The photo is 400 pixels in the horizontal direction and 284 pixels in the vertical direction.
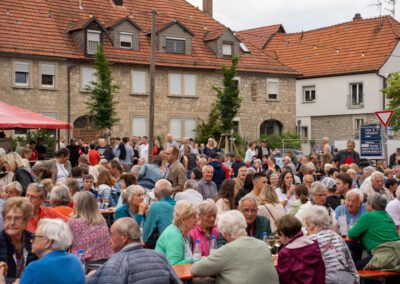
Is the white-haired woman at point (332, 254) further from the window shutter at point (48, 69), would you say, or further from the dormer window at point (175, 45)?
the dormer window at point (175, 45)

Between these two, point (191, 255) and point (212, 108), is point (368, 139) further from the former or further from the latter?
point (212, 108)

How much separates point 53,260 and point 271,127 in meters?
44.0

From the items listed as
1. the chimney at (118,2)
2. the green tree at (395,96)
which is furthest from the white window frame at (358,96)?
the chimney at (118,2)

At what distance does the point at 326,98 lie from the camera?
53594 mm

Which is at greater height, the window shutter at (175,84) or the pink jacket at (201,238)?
the window shutter at (175,84)

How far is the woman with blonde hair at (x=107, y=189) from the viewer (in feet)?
49.9

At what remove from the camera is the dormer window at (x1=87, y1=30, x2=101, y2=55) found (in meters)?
41.3

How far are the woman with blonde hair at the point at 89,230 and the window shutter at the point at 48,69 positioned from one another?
31414 millimetres

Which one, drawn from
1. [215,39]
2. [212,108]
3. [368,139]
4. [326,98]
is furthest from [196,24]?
[368,139]

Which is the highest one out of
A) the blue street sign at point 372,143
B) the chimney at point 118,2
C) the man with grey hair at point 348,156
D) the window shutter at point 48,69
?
the chimney at point 118,2

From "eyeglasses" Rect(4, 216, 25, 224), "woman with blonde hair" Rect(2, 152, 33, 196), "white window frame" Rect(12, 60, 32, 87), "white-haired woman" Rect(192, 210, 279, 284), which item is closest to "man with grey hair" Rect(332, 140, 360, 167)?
"woman with blonde hair" Rect(2, 152, 33, 196)

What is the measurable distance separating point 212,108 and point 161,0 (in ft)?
28.2

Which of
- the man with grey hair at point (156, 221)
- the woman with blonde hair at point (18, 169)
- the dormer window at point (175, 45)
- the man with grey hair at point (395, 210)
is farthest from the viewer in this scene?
the dormer window at point (175, 45)

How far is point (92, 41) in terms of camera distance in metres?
41.6
